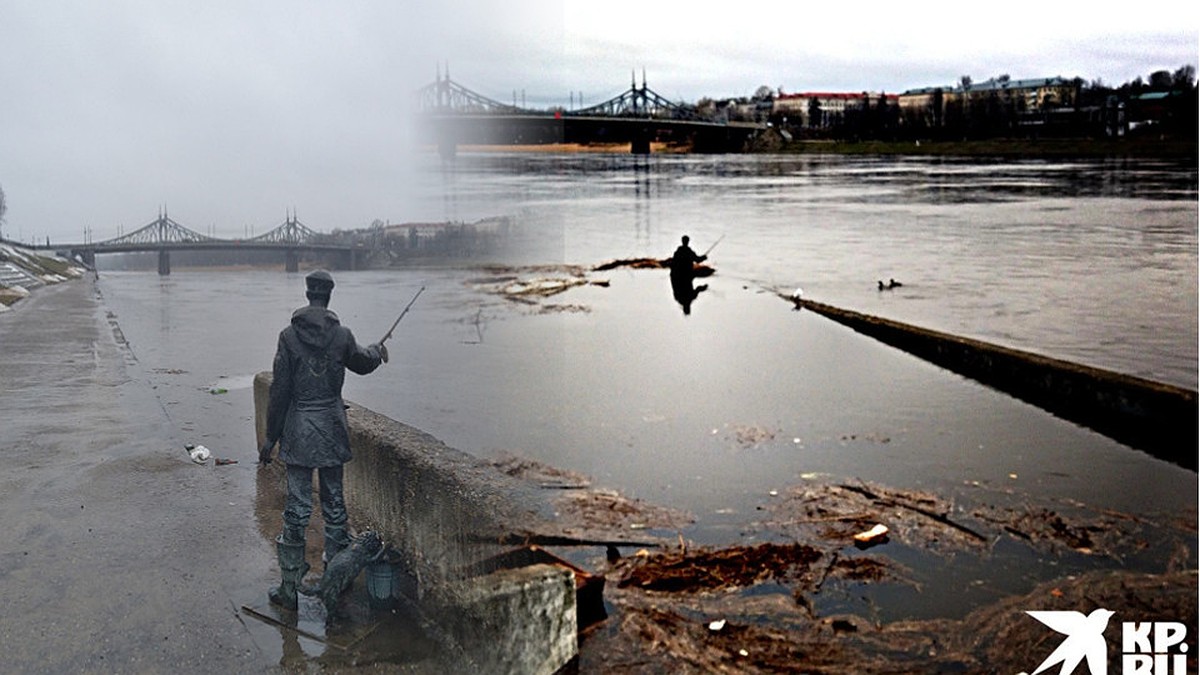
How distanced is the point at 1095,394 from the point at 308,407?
303 inches

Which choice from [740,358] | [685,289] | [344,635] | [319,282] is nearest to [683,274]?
[685,289]

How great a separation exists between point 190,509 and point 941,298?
61.9 ft

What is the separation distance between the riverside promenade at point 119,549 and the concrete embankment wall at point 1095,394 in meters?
7.28

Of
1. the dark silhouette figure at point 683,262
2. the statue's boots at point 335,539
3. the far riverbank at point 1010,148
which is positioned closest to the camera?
the statue's boots at point 335,539

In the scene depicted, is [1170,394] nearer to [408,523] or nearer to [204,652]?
[408,523]

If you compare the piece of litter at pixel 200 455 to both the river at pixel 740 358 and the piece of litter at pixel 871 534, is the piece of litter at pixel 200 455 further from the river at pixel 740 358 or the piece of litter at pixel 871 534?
the piece of litter at pixel 871 534

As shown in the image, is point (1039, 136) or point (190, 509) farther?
A: point (1039, 136)

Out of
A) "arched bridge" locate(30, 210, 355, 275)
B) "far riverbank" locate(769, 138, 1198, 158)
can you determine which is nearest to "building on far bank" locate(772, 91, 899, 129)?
"far riverbank" locate(769, 138, 1198, 158)

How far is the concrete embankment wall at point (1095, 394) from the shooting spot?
359 inches

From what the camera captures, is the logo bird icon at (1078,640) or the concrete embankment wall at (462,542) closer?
the concrete embankment wall at (462,542)

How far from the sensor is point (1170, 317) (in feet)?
64.3

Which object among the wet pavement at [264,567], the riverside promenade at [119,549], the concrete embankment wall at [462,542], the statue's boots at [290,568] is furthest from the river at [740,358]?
the statue's boots at [290,568]

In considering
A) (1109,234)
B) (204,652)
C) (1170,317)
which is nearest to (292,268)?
(1170,317)

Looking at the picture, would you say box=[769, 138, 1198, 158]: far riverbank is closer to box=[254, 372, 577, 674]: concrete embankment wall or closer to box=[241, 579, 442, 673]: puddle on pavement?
box=[254, 372, 577, 674]: concrete embankment wall
